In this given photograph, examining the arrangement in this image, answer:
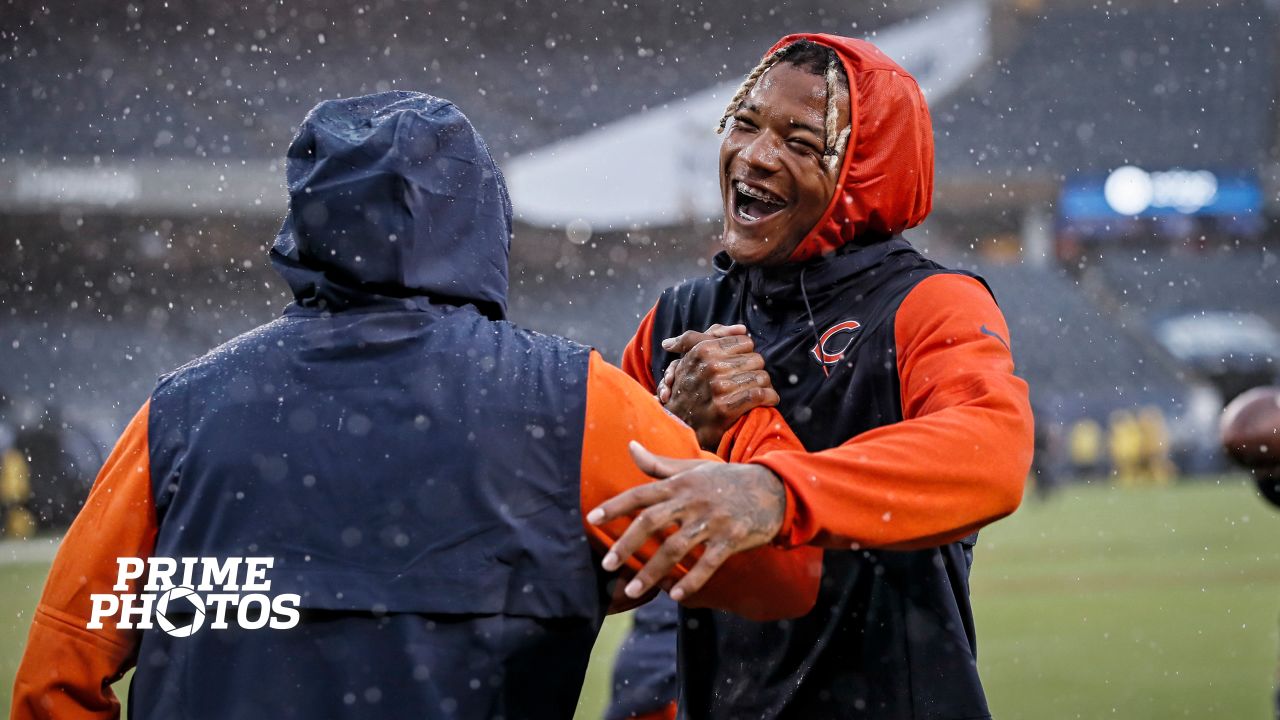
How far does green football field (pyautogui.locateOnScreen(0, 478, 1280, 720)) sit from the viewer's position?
280 inches

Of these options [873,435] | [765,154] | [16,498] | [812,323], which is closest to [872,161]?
[765,154]

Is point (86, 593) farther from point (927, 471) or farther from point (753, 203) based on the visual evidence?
point (753, 203)

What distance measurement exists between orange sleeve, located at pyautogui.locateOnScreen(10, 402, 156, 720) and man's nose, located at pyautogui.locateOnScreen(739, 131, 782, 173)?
123cm

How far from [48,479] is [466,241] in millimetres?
15550

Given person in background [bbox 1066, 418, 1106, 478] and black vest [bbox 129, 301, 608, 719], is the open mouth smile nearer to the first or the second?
black vest [bbox 129, 301, 608, 719]

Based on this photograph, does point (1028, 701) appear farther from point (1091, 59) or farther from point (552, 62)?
point (1091, 59)

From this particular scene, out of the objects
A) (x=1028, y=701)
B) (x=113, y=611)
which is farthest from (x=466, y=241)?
(x=1028, y=701)

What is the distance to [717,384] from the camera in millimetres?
2320

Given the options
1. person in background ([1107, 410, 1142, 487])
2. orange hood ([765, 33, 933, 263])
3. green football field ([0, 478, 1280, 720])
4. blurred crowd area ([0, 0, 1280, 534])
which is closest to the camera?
orange hood ([765, 33, 933, 263])

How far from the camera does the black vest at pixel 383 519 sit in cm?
179

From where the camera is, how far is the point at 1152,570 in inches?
484

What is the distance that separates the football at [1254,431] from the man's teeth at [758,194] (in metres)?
2.13

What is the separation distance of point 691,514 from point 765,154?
39.7 inches

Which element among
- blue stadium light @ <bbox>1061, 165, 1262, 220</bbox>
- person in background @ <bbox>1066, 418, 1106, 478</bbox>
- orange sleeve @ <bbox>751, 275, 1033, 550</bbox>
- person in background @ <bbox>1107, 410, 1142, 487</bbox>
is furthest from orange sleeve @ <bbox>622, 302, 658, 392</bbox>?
blue stadium light @ <bbox>1061, 165, 1262, 220</bbox>
